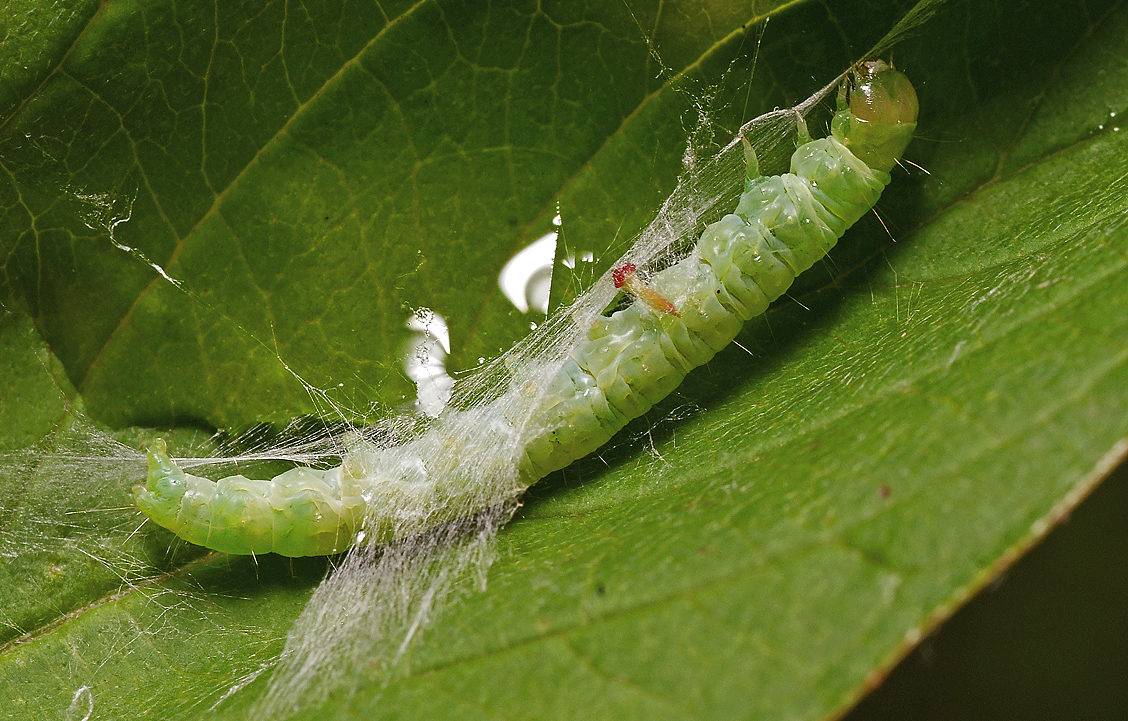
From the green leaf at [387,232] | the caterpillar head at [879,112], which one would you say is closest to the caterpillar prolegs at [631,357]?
the caterpillar head at [879,112]

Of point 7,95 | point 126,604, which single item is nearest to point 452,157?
point 7,95

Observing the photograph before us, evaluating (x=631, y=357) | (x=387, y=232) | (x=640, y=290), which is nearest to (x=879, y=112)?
(x=640, y=290)

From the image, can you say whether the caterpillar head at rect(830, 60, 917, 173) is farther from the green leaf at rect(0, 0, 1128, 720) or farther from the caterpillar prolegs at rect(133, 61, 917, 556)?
the green leaf at rect(0, 0, 1128, 720)

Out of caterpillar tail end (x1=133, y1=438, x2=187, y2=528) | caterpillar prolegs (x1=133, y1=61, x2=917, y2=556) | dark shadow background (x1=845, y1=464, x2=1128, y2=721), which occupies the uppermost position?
caterpillar tail end (x1=133, y1=438, x2=187, y2=528)

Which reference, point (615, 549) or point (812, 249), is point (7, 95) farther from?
point (812, 249)

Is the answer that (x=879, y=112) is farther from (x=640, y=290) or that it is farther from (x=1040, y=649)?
(x=1040, y=649)

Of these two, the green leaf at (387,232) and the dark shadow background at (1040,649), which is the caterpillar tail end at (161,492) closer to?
the green leaf at (387,232)

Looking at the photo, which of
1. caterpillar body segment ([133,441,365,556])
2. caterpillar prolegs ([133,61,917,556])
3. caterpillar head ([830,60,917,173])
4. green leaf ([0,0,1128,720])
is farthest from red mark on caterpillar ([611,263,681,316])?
caterpillar body segment ([133,441,365,556])

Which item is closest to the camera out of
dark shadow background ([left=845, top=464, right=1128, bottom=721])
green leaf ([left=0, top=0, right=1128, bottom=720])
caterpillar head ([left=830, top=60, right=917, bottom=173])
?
green leaf ([left=0, top=0, right=1128, bottom=720])
